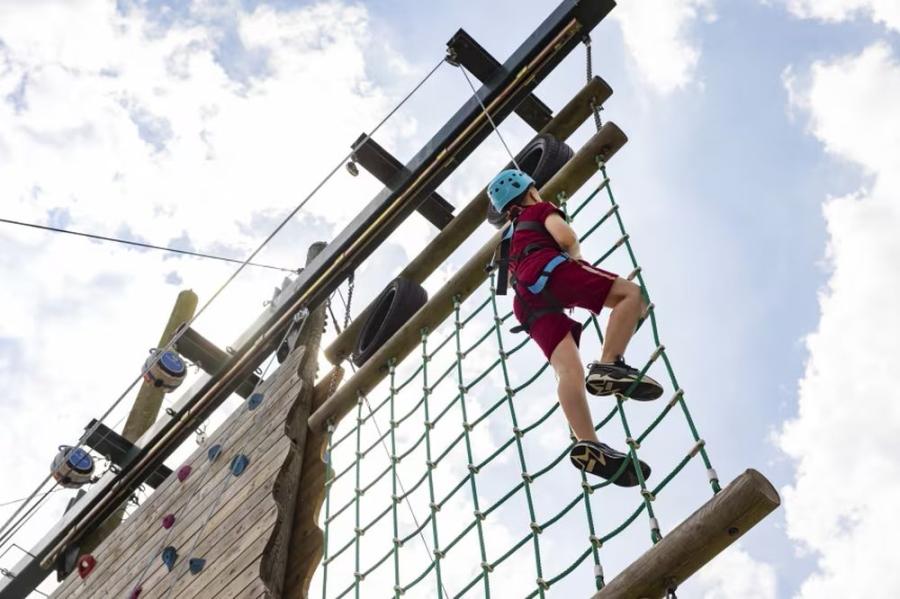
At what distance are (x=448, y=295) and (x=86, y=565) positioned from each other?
236 cm

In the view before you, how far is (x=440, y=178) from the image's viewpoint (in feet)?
17.2

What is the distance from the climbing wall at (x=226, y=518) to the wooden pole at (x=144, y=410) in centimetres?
55

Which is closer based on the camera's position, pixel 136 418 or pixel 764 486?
pixel 764 486

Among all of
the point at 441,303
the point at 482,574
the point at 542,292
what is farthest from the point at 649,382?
the point at 441,303

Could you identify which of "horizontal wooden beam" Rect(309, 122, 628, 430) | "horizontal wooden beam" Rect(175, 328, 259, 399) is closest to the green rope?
"horizontal wooden beam" Rect(309, 122, 628, 430)

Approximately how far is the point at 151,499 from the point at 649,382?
3.14 m

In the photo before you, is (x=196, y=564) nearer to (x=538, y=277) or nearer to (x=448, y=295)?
(x=448, y=295)

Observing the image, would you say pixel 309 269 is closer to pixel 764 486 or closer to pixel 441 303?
pixel 441 303

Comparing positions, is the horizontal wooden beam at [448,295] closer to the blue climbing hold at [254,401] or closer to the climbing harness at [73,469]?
the blue climbing hold at [254,401]

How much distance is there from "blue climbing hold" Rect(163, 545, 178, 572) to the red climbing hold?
3.15 ft

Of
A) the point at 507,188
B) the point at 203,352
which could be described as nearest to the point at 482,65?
the point at 507,188

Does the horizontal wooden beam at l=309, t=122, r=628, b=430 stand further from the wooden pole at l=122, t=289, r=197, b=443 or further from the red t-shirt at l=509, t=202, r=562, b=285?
the wooden pole at l=122, t=289, r=197, b=443

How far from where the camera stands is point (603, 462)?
2781mm

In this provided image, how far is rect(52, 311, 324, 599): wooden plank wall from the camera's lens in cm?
402
